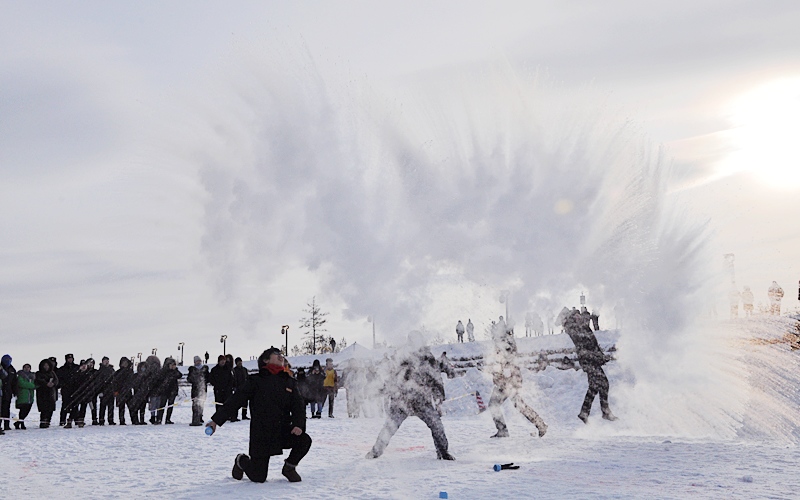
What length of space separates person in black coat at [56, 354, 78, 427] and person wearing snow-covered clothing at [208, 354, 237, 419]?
11.8 feet

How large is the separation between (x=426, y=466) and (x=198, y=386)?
11.3 metres

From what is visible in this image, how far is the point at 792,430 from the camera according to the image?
1576 cm

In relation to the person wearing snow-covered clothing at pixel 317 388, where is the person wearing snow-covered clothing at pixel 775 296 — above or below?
above

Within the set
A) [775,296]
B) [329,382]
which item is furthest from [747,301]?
[329,382]

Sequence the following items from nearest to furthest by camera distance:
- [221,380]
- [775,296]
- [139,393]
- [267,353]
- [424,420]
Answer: [267,353] < [424,420] < [221,380] < [139,393] < [775,296]

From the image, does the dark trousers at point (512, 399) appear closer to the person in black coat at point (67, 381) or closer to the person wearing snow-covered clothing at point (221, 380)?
the person wearing snow-covered clothing at point (221, 380)

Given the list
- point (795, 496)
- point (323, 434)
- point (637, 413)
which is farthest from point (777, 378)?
point (795, 496)

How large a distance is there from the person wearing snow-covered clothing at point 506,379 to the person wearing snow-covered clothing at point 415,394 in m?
2.82

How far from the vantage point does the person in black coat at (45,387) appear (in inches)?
785

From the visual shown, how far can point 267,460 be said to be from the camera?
9.63m

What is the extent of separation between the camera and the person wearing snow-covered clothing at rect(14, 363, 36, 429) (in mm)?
19453

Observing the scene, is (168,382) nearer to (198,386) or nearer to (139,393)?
(139,393)

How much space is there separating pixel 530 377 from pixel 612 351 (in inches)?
113

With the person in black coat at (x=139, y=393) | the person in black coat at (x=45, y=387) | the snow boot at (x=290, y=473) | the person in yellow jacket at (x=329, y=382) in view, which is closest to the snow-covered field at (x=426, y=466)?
the snow boot at (x=290, y=473)
